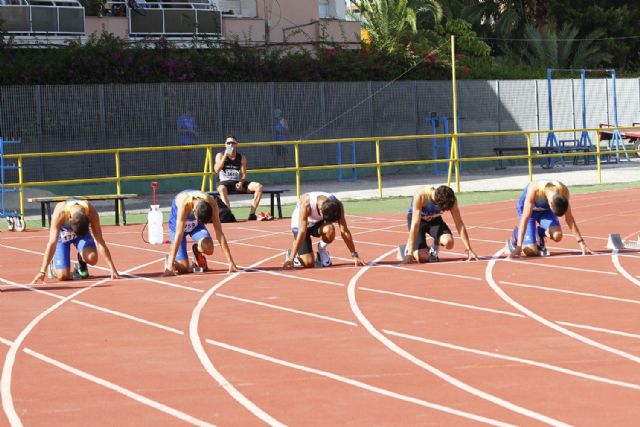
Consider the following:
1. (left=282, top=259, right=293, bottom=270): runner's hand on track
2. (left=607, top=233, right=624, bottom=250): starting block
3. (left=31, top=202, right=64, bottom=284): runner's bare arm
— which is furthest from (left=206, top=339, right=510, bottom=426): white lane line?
(left=607, top=233, right=624, bottom=250): starting block

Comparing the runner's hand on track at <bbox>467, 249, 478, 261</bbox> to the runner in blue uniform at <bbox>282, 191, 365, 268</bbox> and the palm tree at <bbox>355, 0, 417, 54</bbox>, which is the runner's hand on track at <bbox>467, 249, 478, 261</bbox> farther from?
the palm tree at <bbox>355, 0, 417, 54</bbox>

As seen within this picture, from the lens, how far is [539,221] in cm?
1600

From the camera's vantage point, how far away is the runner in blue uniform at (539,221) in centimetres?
1532

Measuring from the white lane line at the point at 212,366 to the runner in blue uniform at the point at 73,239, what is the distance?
141 cm

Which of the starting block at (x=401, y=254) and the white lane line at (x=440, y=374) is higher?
the starting block at (x=401, y=254)

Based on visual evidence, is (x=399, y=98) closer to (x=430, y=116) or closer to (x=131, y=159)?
(x=430, y=116)

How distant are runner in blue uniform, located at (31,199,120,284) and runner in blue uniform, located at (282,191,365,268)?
80.9 inches

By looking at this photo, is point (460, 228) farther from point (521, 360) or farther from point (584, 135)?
point (584, 135)

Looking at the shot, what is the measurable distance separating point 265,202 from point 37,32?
12294mm

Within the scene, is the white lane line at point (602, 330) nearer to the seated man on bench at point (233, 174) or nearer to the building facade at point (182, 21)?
the seated man on bench at point (233, 174)

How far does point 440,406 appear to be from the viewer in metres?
7.98

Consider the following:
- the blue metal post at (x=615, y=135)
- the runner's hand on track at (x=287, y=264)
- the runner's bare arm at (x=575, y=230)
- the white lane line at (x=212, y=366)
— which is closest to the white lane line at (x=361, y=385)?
the white lane line at (x=212, y=366)

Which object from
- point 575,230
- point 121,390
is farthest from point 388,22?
point 121,390

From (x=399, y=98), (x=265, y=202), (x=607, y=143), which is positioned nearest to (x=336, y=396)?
(x=265, y=202)
